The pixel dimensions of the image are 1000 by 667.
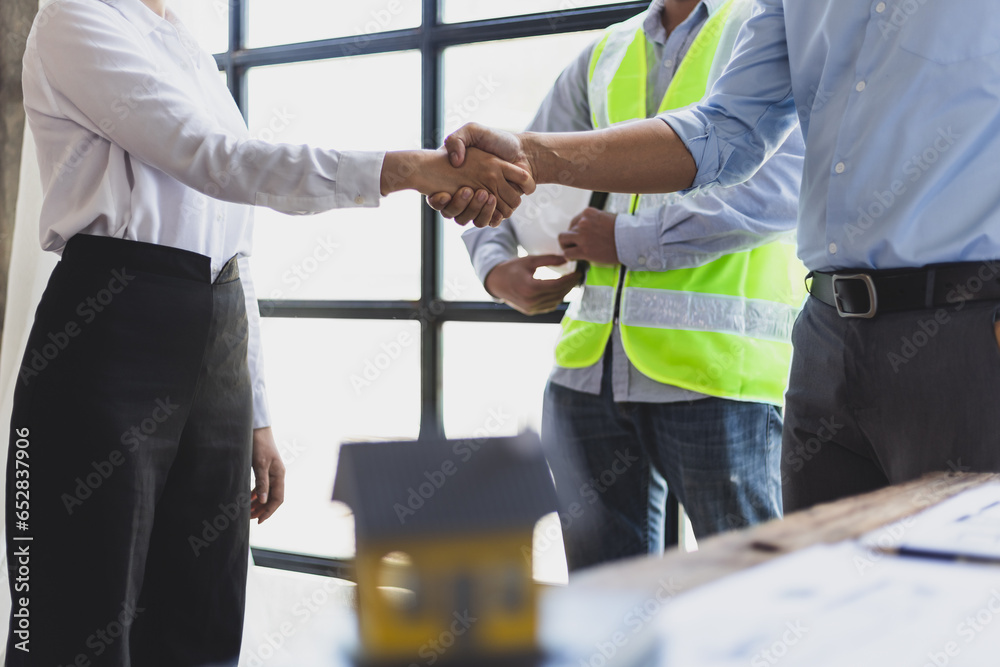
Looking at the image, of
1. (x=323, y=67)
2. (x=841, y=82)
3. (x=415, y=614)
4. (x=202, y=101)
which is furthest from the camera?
(x=323, y=67)

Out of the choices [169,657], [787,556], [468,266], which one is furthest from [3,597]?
[787,556]

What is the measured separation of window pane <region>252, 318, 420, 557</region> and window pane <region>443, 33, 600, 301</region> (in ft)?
0.76

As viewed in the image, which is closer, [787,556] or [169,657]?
[787,556]

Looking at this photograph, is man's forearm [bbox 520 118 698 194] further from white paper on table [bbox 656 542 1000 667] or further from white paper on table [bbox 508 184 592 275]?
white paper on table [bbox 656 542 1000 667]

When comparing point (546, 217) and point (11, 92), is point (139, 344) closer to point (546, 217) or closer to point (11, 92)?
point (546, 217)

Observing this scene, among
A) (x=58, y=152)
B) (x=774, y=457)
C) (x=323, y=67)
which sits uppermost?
(x=323, y=67)

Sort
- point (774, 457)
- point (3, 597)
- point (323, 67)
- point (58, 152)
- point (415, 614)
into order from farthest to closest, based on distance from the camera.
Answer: point (323, 67) → point (3, 597) → point (774, 457) → point (58, 152) → point (415, 614)

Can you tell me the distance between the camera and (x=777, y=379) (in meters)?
1.61

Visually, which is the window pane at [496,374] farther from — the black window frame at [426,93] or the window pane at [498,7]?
the window pane at [498,7]

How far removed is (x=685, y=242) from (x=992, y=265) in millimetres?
609

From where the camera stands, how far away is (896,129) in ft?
3.74

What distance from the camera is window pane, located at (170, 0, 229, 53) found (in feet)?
8.47

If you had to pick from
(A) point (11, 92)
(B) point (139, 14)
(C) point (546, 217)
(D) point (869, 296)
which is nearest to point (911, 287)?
(D) point (869, 296)

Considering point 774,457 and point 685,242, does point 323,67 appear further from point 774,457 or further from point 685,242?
point 774,457
